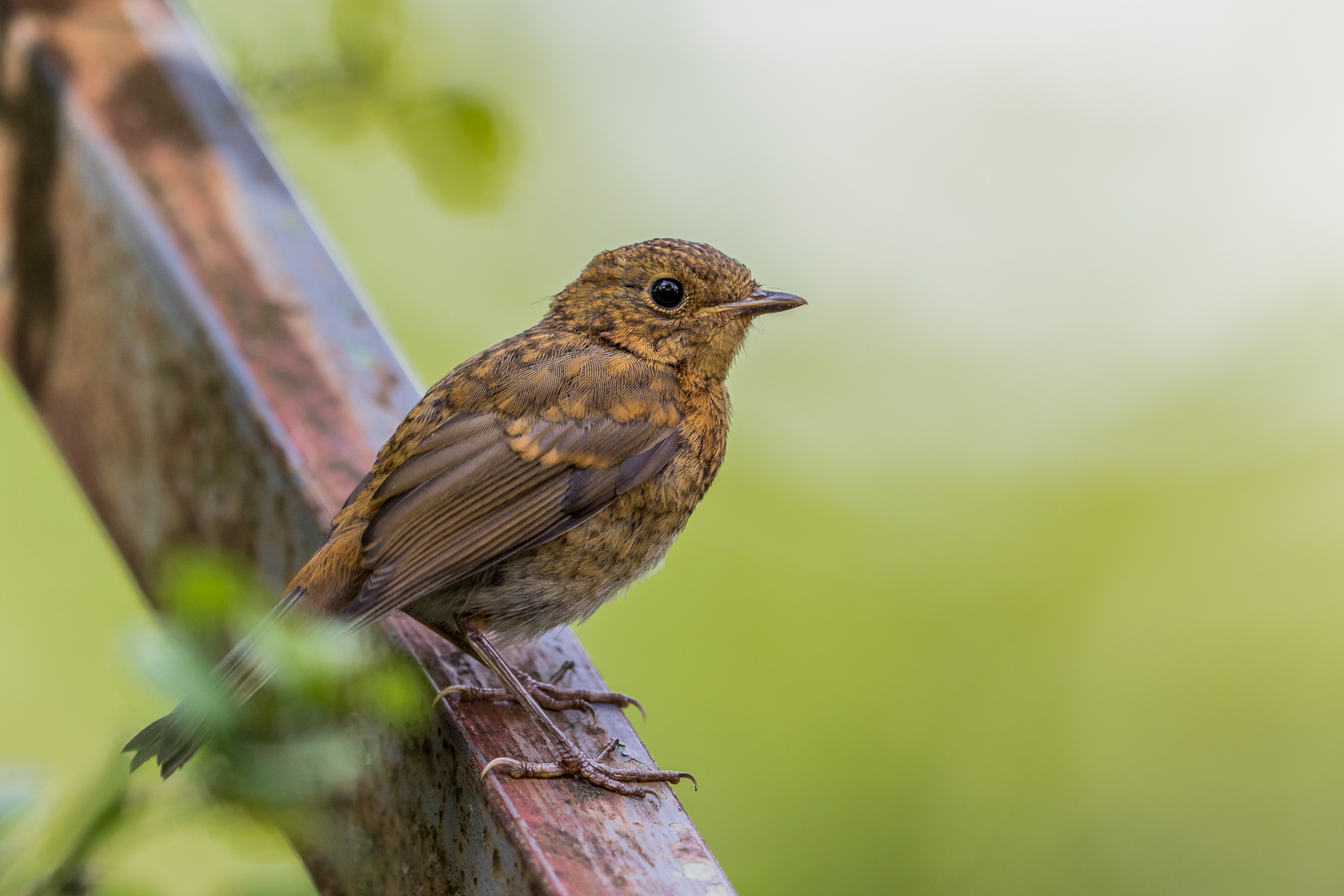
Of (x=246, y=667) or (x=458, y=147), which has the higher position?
(x=458, y=147)

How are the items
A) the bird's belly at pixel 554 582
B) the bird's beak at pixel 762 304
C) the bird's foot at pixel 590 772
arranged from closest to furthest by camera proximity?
1. the bird's foot at pixel 590 772
2. the bird's belly at pixel 554 582
3. the bird's beak at pixel 762 304

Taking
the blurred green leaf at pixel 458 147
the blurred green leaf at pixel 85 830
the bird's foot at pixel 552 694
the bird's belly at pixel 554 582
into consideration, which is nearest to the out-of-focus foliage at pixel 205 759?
the blurred green leaf at pixel 85 830

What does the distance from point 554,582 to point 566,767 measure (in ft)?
2.59

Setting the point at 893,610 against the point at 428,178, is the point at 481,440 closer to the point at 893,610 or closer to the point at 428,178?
the point at 428,178

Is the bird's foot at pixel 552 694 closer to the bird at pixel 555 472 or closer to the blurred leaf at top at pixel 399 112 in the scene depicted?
the bird at pixel 555 472

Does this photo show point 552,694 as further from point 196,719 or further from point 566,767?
point 196,719

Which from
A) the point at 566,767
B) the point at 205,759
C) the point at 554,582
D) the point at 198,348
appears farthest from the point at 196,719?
the point at 554,582

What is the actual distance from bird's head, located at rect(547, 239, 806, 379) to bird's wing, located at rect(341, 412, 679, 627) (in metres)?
0.29

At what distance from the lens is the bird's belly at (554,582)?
2.18m

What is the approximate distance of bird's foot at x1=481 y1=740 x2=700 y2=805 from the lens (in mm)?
1364

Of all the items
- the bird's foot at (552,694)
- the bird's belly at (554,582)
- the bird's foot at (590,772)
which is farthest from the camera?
the bird's belly at (554,582)

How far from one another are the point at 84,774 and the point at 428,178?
1071mm

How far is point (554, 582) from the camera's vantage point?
2.22 meters

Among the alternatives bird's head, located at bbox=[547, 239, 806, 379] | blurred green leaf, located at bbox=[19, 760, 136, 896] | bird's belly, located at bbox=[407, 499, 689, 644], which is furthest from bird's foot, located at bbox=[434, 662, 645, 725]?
bird's head, located at bbox=[547, 239, 806, 379]
